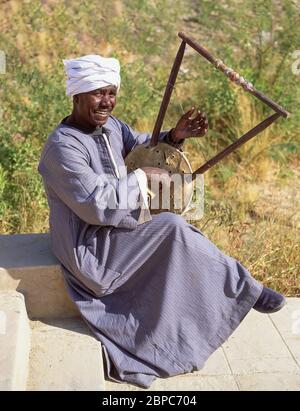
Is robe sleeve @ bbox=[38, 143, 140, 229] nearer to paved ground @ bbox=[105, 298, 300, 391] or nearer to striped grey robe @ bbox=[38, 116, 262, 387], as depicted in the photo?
striped grey robe @ bbox=[38, 116, 262, 387]

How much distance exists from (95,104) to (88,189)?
0.42 m

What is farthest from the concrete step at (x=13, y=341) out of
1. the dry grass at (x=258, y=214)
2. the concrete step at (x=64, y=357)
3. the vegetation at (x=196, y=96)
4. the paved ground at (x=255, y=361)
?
the dry grass at (x=258, y=214)

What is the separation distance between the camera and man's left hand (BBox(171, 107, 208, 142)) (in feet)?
9.39

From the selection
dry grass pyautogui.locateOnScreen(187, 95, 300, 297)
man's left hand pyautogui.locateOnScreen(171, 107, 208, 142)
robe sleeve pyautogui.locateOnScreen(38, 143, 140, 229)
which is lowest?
dry grass pyautogui.locateOnScreen(187, 95, 300, 297)

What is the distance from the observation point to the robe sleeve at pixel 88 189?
253cm

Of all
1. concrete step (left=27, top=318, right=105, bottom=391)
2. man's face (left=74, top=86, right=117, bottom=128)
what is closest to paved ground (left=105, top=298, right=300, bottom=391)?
concrete step (left=27, top=318, right=105, bottom=391)

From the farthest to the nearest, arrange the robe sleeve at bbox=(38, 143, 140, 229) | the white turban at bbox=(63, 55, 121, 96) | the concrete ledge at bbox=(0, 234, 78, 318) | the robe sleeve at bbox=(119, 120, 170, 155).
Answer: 1. the robe sleeve at bbox=(119, 120, 170, 155)
2. the concrete ledge at bbox=(0, 234, 78, 318)
3. the white turban at bbox=(63, 55, 121, 96)
4. the robe sleeve at bbox=(38, 143, 140, 229)

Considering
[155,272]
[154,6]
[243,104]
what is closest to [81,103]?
[155,272]

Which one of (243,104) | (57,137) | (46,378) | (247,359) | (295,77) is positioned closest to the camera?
(46,378)

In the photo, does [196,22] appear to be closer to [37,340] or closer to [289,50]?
[289,50]

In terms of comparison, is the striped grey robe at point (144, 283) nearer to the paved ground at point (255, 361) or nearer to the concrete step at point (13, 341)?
the paved ground at point (255, 361)

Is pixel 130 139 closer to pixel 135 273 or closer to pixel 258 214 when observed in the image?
pixel 135 273

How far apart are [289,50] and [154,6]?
9.45 ft

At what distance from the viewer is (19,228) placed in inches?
162
